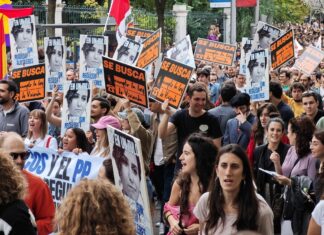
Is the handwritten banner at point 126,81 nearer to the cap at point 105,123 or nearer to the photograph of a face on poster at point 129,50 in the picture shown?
the cap at point 105,123

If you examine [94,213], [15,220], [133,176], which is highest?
[94,213]

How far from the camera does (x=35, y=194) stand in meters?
6.65

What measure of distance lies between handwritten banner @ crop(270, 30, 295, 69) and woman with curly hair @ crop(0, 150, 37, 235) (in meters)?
11.7

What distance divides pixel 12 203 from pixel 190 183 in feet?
6.35

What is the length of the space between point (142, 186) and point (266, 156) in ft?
8.51

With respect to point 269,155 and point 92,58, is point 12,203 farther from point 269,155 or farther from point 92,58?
point 92,58

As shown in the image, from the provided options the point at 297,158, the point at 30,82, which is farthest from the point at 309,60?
the point at 297,158

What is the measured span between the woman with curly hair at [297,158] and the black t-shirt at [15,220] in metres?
3.24

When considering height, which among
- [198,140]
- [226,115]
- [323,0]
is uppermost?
[198,140]

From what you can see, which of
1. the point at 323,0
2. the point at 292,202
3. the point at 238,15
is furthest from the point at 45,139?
the point at 323,0

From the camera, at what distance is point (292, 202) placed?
7.92m

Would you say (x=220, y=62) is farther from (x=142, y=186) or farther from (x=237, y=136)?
(x=142, y=186)

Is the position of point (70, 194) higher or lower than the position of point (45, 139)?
higher

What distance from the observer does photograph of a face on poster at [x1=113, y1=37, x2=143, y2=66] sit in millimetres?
15260
